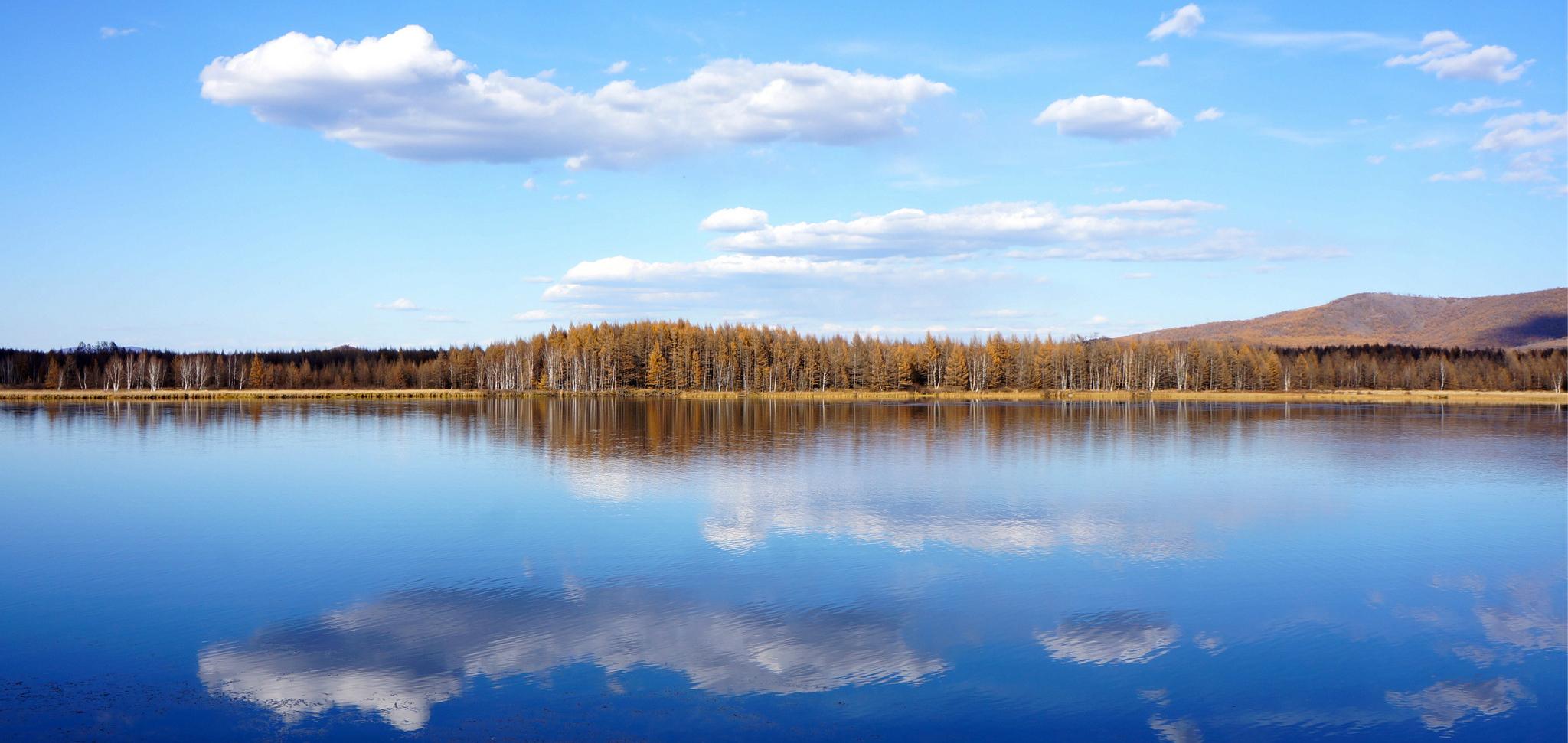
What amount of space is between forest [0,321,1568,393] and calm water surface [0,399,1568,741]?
265ft

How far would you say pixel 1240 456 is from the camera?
3281 cm

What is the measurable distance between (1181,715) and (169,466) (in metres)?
29.7

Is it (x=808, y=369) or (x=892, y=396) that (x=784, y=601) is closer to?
(x=892, y=396)

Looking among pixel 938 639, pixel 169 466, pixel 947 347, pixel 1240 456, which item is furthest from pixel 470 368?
pixel 938 639

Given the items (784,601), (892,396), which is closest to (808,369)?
(892,396)

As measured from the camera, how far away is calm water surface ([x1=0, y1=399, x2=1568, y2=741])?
A: 9.24 metres

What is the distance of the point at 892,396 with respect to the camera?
320 ft

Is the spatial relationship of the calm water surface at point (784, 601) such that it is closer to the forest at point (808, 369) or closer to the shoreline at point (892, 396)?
the shoreline at point (892, 396)

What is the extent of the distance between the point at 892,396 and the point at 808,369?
15.7 m

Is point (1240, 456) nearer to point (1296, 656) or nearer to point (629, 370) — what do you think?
point (1296, 656)

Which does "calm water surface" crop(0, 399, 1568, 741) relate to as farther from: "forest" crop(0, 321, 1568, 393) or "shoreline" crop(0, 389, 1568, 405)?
"forest" crop(0, 321, 1568, 393)

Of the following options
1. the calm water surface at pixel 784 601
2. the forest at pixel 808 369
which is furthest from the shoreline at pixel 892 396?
the calm water surface at pixel 784 601

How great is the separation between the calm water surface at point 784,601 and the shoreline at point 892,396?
213ft

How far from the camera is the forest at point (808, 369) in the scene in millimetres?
110312
